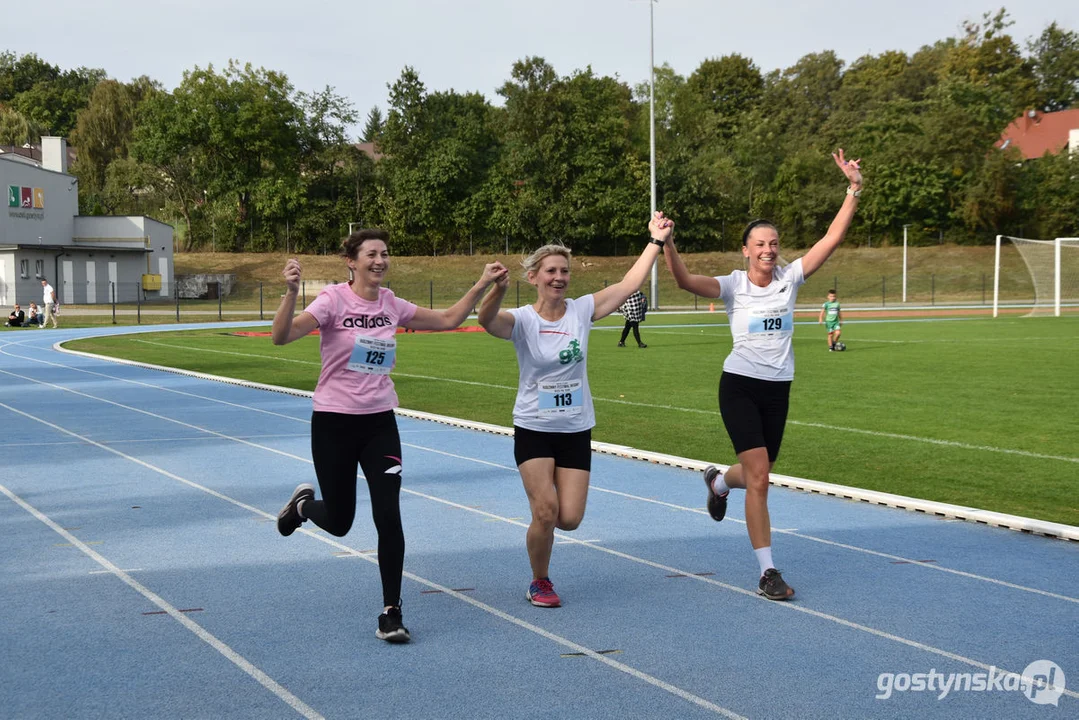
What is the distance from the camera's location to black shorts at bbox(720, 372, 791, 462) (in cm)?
623

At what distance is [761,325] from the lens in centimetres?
638

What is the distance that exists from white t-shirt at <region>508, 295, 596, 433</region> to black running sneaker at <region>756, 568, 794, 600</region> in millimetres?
1261

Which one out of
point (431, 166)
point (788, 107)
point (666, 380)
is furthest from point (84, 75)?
point (666, 380)

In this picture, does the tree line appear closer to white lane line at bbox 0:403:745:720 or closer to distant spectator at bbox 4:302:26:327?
distant spectator at bbox 4:302:26:327

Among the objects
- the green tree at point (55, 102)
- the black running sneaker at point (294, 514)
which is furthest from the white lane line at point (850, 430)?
the green tree at point (55, 102)

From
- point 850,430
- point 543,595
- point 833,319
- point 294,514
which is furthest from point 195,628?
point 833,319

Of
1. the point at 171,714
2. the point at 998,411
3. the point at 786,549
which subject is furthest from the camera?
the point at 998,411

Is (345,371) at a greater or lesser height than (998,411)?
greater

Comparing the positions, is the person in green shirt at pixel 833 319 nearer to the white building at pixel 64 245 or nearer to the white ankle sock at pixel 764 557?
the white ankle sock at pixel 764 557

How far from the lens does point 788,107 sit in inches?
3967

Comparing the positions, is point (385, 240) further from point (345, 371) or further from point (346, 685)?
point (346, 685)

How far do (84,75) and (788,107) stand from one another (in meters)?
67.7

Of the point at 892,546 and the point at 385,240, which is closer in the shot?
the point at 385,240

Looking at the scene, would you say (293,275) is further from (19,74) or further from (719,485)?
(19,74)
